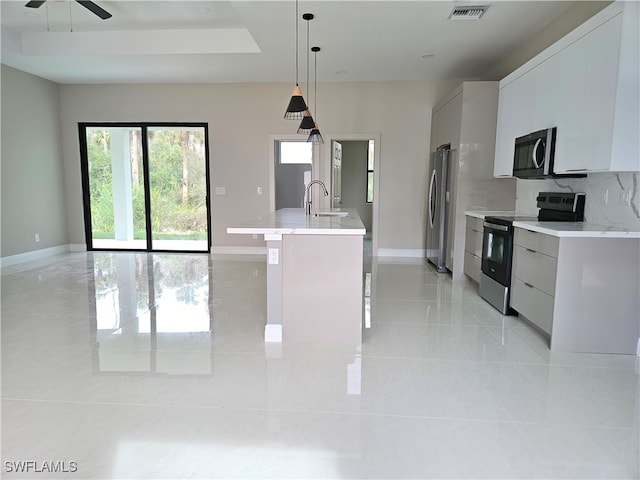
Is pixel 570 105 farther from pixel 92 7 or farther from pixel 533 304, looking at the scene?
pixel 92 7

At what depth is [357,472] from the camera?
1510 mm

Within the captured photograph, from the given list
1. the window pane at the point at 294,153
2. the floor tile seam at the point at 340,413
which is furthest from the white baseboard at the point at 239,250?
the floor tile seam at the point at 340,413

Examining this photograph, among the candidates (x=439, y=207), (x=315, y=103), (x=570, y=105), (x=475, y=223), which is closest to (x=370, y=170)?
(x=315, y=103)

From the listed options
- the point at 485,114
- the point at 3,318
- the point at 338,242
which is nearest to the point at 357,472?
the point at 338,242

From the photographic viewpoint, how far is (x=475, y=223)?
4344 mm

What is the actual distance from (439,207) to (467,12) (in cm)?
243

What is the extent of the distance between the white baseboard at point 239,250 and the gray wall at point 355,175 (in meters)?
2.93

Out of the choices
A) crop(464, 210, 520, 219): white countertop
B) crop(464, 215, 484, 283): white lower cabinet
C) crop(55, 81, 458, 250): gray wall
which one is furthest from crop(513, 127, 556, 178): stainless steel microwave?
crop(55, 81, 458, 250): gray wall

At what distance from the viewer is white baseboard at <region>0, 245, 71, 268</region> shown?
550 cm

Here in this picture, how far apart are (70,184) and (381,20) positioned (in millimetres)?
5904

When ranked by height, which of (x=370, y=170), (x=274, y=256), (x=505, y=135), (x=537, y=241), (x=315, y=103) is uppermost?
(x=315, y=103)

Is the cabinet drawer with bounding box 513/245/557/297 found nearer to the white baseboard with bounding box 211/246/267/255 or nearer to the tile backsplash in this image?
the tile backsplash

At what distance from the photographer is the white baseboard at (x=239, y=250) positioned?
6625mm

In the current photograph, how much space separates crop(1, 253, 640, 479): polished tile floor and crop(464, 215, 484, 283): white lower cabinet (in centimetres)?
79
